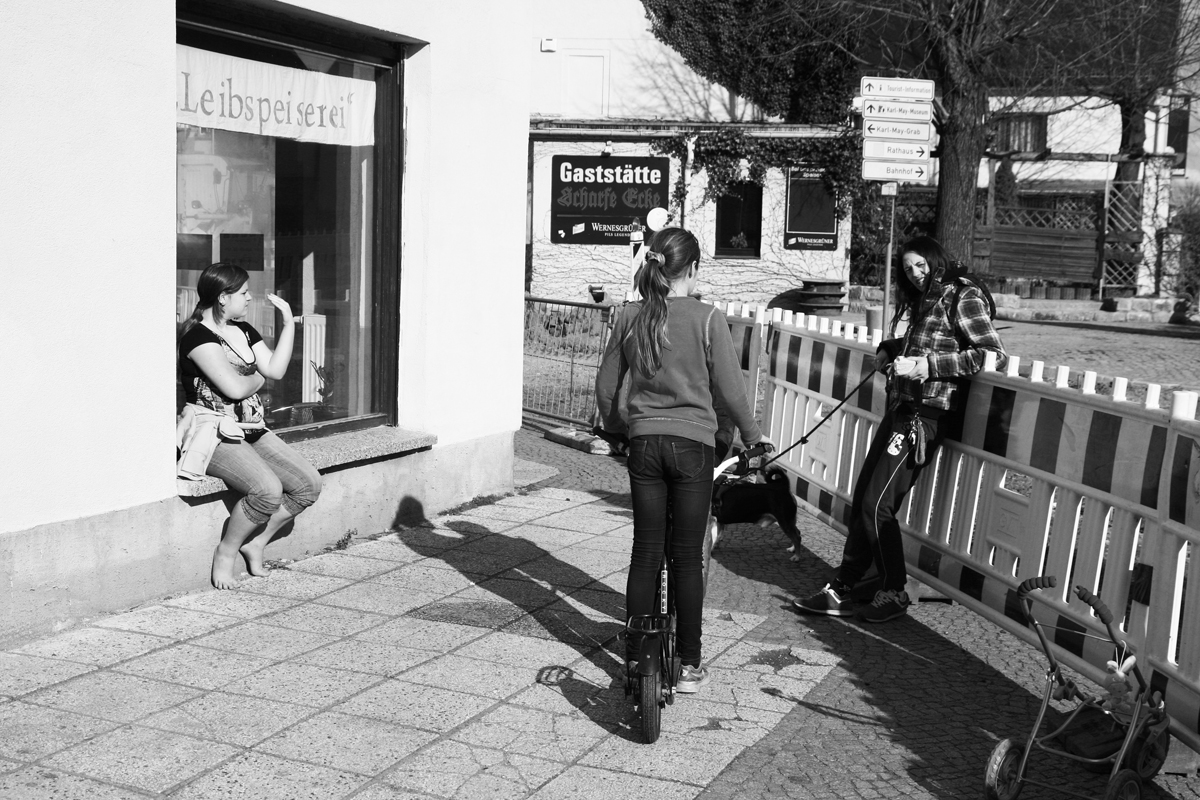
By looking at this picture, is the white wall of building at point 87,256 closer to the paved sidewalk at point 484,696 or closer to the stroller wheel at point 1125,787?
the paved sidewalk at point 484,696

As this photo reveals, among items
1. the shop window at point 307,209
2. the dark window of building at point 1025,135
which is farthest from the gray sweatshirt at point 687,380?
the dark window of building at point 1025,135

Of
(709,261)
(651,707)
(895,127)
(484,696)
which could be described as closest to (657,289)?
(651,707)

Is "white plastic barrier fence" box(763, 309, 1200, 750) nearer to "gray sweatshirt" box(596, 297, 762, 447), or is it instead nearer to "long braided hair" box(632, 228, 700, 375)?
"gray sweatshirt" box(596, 297, 762, 447)

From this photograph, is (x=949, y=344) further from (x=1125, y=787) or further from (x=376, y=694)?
(x=376, y=694)

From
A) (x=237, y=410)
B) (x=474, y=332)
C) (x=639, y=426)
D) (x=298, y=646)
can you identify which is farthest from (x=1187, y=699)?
(x=474, y=332)

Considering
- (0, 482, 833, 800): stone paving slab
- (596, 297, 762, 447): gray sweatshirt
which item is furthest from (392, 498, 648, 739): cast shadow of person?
(596, 297, 762, 447): gray sweatshirt

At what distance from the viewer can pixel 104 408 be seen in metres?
5.73

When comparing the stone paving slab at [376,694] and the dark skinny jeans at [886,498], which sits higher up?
the dark skinny jeans at [886,498]

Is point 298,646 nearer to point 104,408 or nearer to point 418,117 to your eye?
point 104,408

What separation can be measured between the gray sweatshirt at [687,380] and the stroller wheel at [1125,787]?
1764 mm

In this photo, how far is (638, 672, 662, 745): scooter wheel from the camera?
4.52 metres

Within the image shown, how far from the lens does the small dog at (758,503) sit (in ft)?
24.2

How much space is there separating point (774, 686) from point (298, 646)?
2.03 m

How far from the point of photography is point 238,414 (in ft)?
21.1
